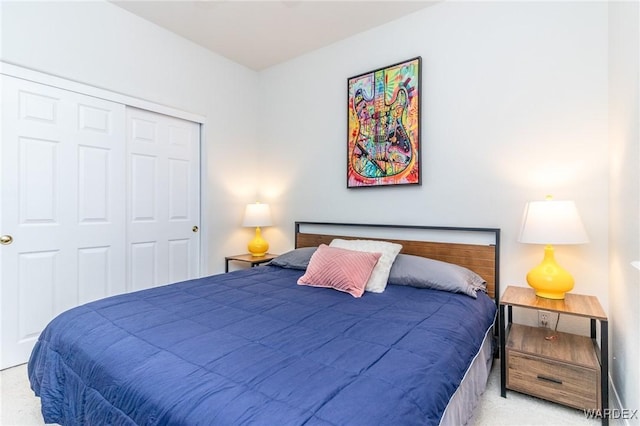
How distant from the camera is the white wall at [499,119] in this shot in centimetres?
208

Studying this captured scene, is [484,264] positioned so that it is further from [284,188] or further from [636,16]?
[284,188]


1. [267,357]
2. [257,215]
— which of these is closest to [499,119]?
[267,357]

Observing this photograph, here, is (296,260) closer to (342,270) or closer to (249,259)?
(342,270)

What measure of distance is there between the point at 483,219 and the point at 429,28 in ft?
5.46

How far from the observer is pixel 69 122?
2.49 m

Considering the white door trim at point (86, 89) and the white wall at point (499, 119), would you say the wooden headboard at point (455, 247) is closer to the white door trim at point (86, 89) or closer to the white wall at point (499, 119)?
the white wall at point (499, 119)

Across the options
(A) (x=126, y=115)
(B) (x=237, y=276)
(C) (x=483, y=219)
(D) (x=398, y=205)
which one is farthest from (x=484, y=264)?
(A) (x=126, y=115)

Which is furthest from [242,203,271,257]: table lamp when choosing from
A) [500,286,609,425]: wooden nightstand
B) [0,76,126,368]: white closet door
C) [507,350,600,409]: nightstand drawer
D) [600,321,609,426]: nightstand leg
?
[600,321,609,426]: nightstand leg

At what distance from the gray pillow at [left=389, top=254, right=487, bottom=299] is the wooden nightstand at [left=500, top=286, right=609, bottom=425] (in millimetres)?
216

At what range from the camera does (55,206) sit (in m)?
2.44

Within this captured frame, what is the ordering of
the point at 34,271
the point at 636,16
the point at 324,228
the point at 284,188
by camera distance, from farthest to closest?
the point at 284,188
the point at 324,228
the point at 34,271
the point at 636,16

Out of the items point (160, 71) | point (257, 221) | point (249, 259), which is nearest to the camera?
point (160, 71)

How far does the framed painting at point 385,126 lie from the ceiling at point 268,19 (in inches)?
18.5

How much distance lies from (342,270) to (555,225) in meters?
1.31
